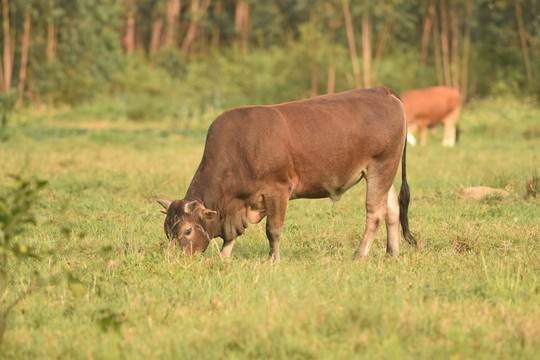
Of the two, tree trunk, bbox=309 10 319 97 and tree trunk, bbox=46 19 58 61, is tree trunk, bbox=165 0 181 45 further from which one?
tree trunk, bbox=309 10 319 97

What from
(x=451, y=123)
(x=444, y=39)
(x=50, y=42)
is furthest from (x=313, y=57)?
(x=50, y=42)

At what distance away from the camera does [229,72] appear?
3297 centimetres

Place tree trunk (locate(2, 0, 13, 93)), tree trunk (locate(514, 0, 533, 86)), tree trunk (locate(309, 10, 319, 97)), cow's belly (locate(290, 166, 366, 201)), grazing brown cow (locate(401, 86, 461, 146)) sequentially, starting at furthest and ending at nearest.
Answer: tree trunk (locate(309, 10, 319, 97)) < tree trunk (locate(2, 0, 13, 93)) < tree trunk (locate(514, 0, 533, 86)) < grazing brown cow (locate(401, 86, 461, 146)) < cow's belly (locate(290, 166, 366, 201))

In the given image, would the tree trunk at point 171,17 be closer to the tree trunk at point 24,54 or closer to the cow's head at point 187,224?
the tree trunk at point 24,54

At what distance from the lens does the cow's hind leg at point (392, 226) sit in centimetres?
630

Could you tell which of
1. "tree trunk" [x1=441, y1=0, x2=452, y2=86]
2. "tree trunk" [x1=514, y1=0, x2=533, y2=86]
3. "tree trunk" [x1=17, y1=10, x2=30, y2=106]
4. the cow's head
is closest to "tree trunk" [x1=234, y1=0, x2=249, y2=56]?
"tree trunk" [x1=17, y1=10, x2=30, y2=106]

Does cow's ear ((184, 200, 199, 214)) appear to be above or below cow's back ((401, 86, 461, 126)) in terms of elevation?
above

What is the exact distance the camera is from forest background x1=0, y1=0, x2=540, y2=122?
25.8 metres

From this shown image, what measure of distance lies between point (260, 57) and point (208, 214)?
28.0 meters

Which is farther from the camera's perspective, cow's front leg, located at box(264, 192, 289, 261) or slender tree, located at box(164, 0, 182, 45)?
slender tree, located at box(164, 0, 182, 45)

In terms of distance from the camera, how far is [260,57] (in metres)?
32.7

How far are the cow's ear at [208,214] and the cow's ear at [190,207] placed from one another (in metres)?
0.09

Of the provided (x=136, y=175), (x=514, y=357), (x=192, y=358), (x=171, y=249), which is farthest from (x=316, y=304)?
(x=136, y=175)

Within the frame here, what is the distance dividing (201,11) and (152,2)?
2840 millimetres
